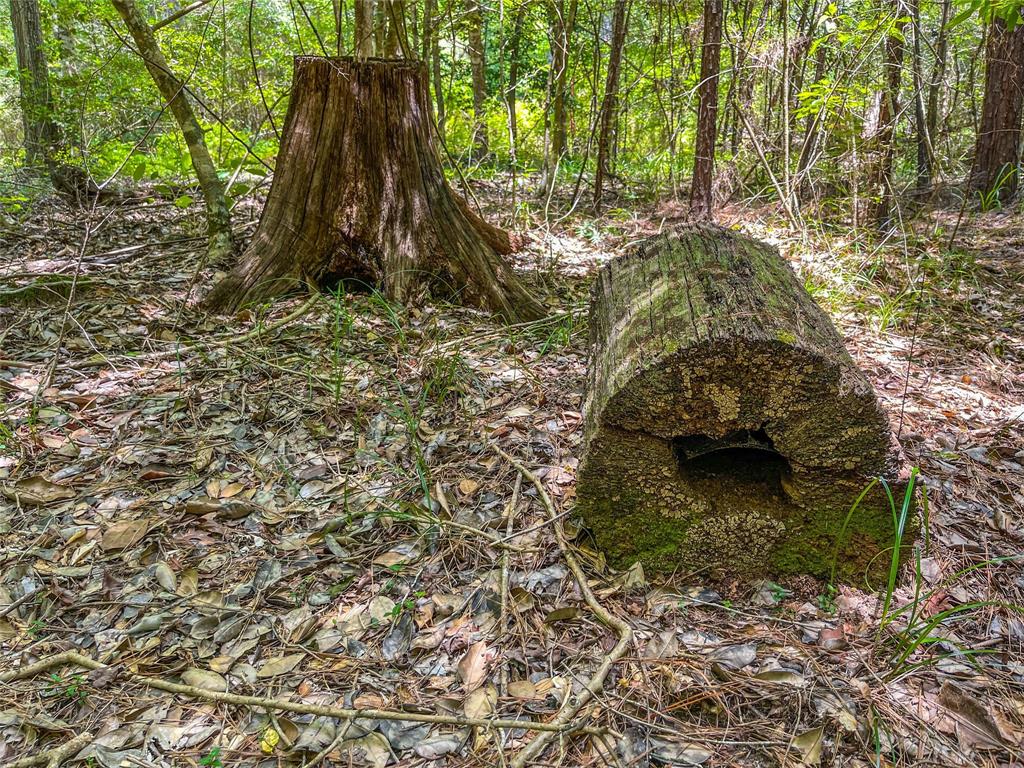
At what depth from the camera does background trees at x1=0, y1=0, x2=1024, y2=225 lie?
18.0ft

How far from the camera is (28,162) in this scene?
672 centimetres

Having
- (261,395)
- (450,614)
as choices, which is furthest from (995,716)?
(261,395)

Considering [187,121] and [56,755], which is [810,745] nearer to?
[56,755]

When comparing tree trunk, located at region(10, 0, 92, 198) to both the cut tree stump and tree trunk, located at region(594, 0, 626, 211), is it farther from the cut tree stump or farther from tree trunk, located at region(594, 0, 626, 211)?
the cut tree stump

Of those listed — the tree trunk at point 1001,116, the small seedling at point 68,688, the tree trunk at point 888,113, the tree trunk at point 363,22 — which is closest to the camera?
the small seedling at point 68,688

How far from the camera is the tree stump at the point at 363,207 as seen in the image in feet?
13.9

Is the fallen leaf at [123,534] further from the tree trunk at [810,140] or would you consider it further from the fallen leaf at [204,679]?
the tree trunk at [810,140]

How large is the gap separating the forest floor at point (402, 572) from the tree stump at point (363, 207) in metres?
0.23

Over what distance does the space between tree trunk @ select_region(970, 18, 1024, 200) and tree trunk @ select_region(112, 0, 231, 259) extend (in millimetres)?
7304

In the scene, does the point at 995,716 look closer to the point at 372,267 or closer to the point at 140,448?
the point at 140,448

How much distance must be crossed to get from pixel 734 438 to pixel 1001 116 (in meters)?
7.35

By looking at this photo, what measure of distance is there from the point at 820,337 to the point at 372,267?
3035 mm

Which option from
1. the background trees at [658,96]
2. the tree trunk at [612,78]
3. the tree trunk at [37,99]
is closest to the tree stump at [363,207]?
the background trees at [658,96]

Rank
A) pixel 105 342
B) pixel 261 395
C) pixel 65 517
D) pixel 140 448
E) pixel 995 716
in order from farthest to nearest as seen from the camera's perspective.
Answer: pixel 105 342, pixel 261 395, pixel 140 448, pixel 65 517, pixel 995 716
